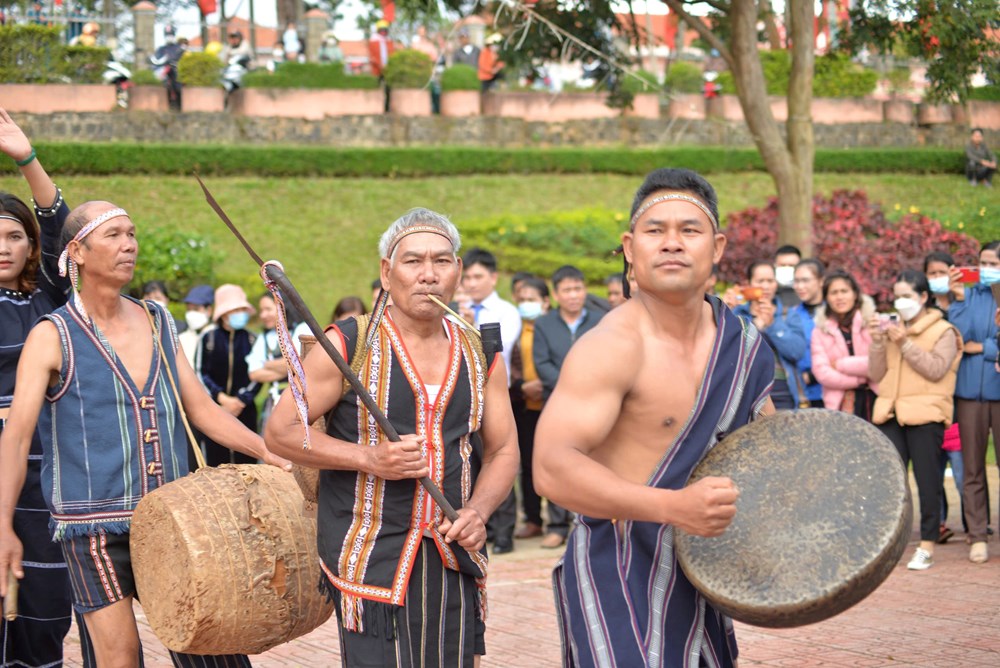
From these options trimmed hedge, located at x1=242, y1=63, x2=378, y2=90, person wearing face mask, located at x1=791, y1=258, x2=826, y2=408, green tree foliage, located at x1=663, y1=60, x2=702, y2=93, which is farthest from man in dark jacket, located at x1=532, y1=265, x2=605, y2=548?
green tree foliage, located at x1=663, y1=60, x2=702, y2=93

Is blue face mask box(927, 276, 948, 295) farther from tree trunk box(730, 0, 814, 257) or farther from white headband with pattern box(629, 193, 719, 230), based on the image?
white headband with pattern box(629, 193, 719, 230)

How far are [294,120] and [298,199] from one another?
8.90 ft

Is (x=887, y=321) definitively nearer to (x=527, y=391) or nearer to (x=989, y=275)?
(x=989, y=275)

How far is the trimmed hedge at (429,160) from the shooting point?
76.7 ft

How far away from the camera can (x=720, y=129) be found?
28.4m

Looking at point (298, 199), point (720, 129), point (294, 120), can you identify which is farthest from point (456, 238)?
point (720, 129)

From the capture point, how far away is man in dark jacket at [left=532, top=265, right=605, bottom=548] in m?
10.2

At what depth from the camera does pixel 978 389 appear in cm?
933

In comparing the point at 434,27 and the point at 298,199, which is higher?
the point at 434,27

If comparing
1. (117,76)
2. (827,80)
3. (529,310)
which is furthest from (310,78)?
(529,310)

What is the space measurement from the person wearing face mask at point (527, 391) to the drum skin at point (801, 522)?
260 inches

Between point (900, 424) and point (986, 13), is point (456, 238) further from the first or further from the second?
point (986, 13)

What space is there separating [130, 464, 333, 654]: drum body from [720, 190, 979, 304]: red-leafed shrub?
12708mm

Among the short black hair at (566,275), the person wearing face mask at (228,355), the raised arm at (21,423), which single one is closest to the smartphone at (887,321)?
the short black hair at (566,275)
